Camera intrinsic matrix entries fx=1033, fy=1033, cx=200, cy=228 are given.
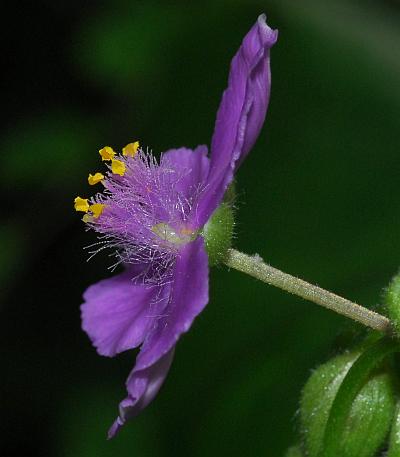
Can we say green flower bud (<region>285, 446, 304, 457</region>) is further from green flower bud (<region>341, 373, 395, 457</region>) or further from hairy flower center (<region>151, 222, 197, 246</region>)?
hairy flower center (<region>151, 222, 197, 246</region>)

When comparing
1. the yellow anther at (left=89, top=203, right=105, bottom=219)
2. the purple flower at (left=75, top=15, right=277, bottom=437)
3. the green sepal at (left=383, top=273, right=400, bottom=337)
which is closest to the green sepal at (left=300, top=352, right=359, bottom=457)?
the green sepal at (left=383, top=273, right=400, bottom=337)

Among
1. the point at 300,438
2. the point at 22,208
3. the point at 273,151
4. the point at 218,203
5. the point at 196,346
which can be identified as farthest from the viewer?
the point at 22,208

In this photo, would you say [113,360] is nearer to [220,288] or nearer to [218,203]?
[220,288]

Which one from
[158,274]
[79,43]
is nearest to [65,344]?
[79,43]

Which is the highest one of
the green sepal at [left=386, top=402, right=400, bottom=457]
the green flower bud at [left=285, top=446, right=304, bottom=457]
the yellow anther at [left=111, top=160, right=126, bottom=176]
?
the yellow anther at [left=111, top=160, right=126, bottom=176]

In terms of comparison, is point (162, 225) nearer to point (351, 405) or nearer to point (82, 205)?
point (82, 205)

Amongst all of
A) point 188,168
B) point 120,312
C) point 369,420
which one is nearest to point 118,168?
point 188,168

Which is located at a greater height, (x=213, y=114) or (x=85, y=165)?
(x=213, y=114)
